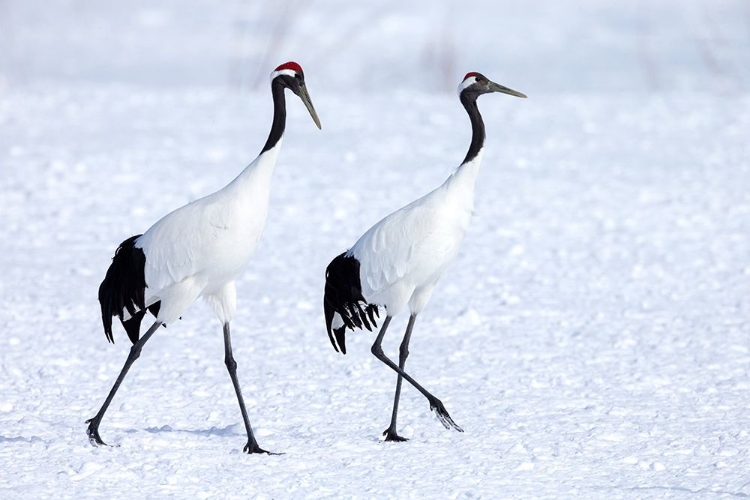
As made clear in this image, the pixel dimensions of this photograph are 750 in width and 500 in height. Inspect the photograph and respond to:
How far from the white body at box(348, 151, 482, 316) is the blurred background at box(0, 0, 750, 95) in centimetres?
818

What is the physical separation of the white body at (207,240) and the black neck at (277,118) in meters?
0.02

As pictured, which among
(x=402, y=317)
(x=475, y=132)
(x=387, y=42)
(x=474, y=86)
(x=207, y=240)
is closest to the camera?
(x=207, y=240)

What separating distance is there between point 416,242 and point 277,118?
0.67 meters

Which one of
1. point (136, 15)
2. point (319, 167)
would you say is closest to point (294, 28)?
point (136, 15)

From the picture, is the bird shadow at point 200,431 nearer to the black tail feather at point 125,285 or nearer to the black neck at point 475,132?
the black tail feather at point 125,285

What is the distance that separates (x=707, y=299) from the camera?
6.34 m

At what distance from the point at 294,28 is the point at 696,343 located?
1379cm

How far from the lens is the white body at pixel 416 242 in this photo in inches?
172

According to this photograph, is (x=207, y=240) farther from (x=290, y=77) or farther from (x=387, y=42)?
(x=387, y=42)

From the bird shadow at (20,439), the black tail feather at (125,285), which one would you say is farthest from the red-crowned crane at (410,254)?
the bird shadow at (20,439)

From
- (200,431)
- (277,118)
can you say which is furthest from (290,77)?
(200,431)

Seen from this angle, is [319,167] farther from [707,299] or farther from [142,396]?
[142,396]

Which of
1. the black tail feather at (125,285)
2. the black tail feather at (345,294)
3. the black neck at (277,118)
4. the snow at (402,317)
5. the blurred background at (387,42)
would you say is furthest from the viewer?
the blurred background at (387,42)

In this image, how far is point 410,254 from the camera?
4371mm
